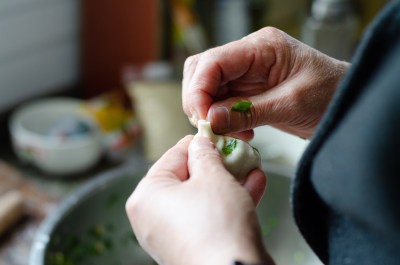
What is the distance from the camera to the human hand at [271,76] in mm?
542

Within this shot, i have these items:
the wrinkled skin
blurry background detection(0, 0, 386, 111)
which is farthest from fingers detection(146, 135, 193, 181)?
blurry background detection(0, 0, 386, 111)

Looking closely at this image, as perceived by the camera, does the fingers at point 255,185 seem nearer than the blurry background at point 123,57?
Yes

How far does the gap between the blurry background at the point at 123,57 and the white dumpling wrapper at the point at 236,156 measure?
498 mm

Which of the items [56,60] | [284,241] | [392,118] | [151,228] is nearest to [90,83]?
[56,60]

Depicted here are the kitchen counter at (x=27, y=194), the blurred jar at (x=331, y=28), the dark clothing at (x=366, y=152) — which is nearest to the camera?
the dark clothing at (x=366, y=152)

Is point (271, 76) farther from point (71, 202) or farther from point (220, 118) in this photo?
point (71, 202)

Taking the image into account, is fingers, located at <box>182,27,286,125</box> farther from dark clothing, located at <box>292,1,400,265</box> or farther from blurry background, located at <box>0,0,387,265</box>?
blurry background, located at <box>0,0,387,265</box>

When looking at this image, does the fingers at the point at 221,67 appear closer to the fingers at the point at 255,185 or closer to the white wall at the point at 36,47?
the fingers at the point at 255,185

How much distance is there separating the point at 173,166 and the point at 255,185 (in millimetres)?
83

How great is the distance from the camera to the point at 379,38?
1.10 ft

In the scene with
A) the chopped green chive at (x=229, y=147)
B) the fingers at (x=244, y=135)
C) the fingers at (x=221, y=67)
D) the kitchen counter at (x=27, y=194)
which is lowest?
the kitchen counter at (x=27, y=194)

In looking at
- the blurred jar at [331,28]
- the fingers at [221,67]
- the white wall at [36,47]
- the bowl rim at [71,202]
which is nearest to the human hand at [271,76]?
the fingers at [221,67]

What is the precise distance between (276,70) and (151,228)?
257 mm

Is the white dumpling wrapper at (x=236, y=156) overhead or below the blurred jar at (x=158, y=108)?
overhead
